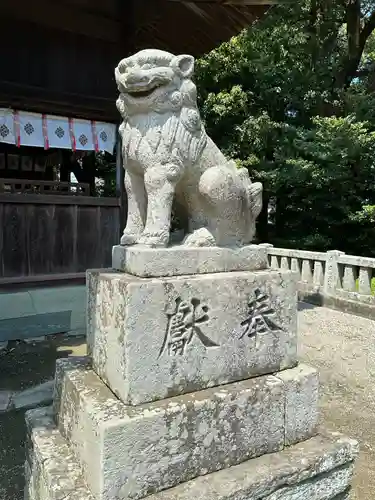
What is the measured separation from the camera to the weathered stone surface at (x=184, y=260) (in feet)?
5.69

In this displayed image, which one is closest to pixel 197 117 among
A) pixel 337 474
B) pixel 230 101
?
pixel 337 474

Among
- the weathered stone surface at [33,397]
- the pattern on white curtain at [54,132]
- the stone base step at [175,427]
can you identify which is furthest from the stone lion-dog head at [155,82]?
the pattern on white curtain at [54,132]

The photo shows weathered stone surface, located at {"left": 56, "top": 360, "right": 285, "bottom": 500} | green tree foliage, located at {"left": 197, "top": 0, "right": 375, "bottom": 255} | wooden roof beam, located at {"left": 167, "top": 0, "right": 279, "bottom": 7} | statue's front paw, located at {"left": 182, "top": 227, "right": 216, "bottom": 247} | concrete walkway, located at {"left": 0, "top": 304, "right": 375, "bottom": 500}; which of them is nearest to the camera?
weathered stone surface, located at {"left": 56, "top": 360, "right": 285, "bottom": 500}

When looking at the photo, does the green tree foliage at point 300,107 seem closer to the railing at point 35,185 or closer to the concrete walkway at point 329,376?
the concrete walkway at point 329,376

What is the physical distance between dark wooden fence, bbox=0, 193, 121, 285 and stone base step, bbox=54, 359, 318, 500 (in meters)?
3.60

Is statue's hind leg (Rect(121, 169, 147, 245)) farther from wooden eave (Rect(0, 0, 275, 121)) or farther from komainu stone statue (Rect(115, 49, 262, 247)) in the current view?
wooden eave (Rect(0, 0, 275, 121))

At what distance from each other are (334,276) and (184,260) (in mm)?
5867

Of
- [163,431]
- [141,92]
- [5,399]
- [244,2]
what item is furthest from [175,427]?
[244,2]

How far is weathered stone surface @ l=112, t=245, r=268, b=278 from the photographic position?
Result: 173 cm

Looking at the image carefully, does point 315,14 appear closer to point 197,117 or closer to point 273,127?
point 273,127

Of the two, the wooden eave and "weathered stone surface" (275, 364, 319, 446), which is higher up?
the wooden eave

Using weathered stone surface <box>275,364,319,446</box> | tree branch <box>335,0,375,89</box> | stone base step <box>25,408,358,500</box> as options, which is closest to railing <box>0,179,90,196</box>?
stone base step <box>25,408,358,500</box>

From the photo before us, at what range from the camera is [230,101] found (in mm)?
10336

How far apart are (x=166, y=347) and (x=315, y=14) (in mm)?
12784
